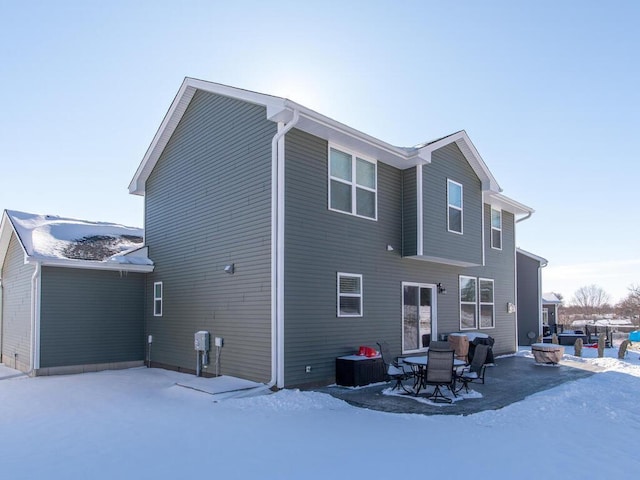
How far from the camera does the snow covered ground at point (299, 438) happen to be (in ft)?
15.9

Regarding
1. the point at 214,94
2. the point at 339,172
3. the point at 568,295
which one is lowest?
the point at 568,295

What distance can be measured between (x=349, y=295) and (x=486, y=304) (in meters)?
6.78

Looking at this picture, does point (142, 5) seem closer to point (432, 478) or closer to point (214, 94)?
point (214, 94)

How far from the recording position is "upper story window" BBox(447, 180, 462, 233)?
12.2m

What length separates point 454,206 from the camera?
40.5 ft

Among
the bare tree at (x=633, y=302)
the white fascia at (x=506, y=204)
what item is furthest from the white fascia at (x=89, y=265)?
the bare tree at (x=633, y=302)

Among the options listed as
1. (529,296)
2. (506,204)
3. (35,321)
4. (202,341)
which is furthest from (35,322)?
(529,296)

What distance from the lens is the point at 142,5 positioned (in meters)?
9.88

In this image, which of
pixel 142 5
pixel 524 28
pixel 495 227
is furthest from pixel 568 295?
pixel 142 5

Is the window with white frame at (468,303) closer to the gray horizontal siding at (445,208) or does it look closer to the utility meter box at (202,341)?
the gray horizontal siding at (445,208)

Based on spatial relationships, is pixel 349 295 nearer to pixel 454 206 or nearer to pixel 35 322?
pixel 454 206

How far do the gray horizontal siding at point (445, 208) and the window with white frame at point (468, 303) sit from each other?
1191mm

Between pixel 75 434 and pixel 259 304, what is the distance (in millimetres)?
3727

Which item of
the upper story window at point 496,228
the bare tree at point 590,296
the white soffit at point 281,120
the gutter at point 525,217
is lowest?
the bare tree at point 590,296
